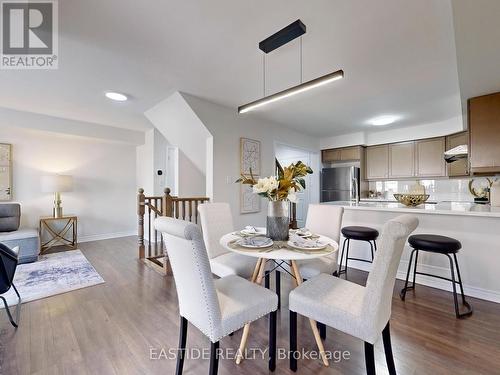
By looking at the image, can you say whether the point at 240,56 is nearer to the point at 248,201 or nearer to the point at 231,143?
the point at 231,143

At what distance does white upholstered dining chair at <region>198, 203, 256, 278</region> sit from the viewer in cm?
205

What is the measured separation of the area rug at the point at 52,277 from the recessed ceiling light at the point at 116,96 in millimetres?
2494

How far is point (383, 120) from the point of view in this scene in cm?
440

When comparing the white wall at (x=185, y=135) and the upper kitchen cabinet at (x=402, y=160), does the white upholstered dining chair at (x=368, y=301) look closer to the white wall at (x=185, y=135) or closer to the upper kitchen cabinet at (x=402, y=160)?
the white wall at (x=185, y=135)

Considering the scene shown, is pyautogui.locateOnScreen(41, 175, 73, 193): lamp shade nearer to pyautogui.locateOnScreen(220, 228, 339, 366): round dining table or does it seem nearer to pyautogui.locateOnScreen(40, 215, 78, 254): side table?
pyautogui.locateOnScreen(40, 215, 78, 254): side table

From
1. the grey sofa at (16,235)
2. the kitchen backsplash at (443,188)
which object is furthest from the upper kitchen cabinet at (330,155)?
the grey sofa at (16,235)

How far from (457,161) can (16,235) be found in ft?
24.6

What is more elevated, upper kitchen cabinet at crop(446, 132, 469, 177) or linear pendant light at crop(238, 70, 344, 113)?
linear pendant light at crop(238, 70, 344, 113)

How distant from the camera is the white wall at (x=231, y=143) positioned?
357 cm

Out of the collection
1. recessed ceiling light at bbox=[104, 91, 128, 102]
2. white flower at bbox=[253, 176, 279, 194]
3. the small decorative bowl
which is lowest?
the small decorative bowl

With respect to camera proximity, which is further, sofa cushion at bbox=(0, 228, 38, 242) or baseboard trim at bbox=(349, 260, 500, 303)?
sofa cushion at bbox=(0, 228, 38, 242)
